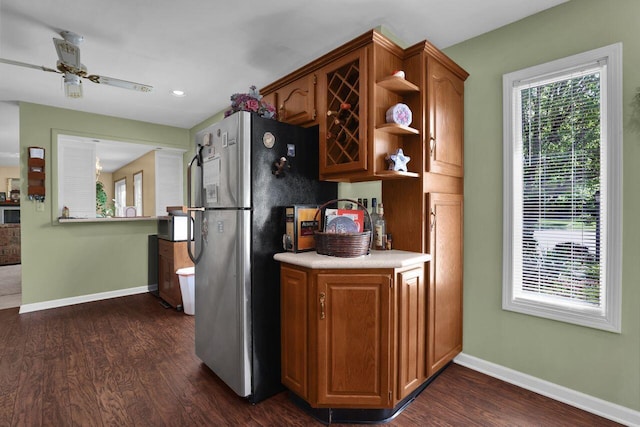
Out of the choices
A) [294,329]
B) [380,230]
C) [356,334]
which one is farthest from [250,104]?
[356,334]

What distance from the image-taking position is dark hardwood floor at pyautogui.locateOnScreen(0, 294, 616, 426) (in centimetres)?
191

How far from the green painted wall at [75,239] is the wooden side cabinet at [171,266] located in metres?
0.77

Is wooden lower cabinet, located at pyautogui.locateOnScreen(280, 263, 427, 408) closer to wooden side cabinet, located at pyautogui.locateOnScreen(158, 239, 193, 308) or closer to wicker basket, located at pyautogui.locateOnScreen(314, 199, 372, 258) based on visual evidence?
wicker basket, located at pyautogui.locateOnScreen(314, 199, 372, 258)

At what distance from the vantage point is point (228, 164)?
2.13m

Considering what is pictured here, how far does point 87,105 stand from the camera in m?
4.12

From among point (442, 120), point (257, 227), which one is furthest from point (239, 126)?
point (442, 120)

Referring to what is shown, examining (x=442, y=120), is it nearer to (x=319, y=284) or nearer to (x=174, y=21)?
(x=319, y=284)

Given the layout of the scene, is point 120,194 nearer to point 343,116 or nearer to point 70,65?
point 70,65

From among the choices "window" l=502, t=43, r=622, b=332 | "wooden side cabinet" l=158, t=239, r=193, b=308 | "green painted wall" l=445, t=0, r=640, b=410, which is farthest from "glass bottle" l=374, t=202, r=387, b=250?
"wooden side cabinet" l=158, t=239, r=193, b=308

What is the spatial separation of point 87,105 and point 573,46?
4.98 meters

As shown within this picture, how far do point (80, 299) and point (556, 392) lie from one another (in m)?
5.23

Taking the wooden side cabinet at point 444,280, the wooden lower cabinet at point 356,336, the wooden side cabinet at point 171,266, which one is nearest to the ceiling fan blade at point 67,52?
the wooden side cabinet at point 171,266

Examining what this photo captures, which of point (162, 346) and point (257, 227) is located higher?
point (257, 227)

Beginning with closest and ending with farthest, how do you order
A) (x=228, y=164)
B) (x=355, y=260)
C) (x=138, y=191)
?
1. (x=355, y=260)
2. (x=228, y=164)
3. (x=138, y=191)
